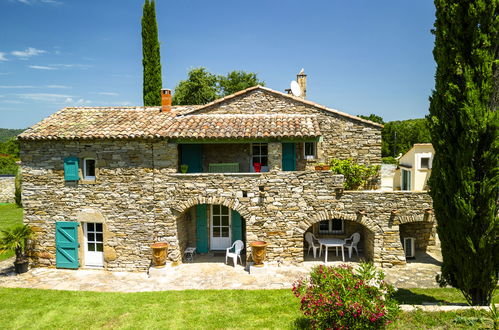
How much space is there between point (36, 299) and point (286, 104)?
39.7 ft

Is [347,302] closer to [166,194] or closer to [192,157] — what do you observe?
[166,194]

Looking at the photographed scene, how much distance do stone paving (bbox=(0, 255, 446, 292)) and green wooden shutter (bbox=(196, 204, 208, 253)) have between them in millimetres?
1342

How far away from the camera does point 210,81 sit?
3553cm

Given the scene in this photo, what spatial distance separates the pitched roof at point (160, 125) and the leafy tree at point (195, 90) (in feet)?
63.4

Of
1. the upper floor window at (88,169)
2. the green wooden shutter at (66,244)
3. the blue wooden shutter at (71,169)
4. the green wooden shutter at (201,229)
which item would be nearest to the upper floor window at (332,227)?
the green wooden shutter at (201,229)

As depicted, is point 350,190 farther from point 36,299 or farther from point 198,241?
point 36,299

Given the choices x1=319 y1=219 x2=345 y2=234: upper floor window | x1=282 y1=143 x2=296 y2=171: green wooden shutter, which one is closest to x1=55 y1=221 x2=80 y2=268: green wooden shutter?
x1=282 y1=143 x2=296 y2=171: green wooden shutter

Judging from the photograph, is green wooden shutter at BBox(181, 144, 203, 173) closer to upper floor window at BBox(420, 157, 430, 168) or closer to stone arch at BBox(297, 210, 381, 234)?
stone arch at BBox(297, 210, 381, 234)

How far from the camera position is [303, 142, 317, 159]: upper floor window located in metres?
14.4

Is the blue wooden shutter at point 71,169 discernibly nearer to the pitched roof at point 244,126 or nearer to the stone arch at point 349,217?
the pitched roof at point 244,126

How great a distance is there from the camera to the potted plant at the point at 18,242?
12.0 meters

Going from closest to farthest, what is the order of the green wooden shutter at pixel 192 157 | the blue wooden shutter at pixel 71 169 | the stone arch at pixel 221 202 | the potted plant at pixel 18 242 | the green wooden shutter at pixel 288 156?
1. the potted plant at pixel 18 242
2. the stone arch at pixel 221 202
3. the blue wooden shutter at pixel 71 169
4. the green wooden shutter at pixel 288 156
5. the green wooden shutter at pixel 192 157

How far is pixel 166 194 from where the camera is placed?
496 inches

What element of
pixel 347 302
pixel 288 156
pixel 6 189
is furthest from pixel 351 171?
pixel 6 189
